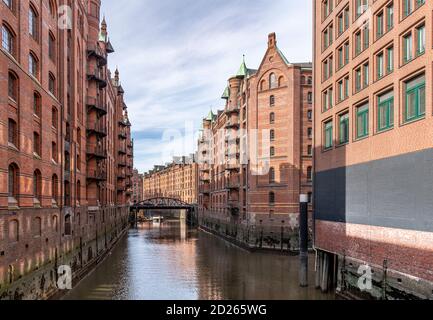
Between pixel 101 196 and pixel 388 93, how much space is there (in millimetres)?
35209

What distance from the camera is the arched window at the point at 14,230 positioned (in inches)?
681

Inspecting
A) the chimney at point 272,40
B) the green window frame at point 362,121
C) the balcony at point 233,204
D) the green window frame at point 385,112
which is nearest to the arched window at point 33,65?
the green window frame at point 362,121

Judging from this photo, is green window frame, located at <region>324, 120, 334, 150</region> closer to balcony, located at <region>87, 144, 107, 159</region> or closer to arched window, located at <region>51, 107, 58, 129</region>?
arched window, located at <region>51, 107, 58, 129</region>

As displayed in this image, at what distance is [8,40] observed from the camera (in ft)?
60.2

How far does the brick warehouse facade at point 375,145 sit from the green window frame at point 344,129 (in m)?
0.06

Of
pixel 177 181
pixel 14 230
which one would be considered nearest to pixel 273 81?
pixel 14 230

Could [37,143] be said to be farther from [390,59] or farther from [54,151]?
[390,59]

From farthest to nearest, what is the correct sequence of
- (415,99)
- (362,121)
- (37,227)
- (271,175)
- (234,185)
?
(234,185), (271,175), (37,227), (362,121), (415,99)

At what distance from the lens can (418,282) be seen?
49.0ft

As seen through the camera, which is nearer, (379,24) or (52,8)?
(379,24)

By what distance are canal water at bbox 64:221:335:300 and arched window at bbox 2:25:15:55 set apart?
1354 cm

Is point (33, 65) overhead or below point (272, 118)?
below

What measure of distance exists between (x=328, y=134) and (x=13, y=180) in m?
17.1
